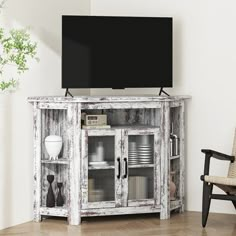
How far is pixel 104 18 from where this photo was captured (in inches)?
233

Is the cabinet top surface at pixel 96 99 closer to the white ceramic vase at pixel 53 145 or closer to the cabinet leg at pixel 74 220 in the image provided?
the white ceramic vase at pixel 53 145

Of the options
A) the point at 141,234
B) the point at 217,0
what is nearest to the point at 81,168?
the point at 141,234

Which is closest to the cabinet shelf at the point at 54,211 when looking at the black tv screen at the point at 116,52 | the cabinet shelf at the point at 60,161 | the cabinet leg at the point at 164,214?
the cabinet shelf at the point at 60,161

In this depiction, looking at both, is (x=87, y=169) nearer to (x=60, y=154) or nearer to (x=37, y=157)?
(x=60, y=154)

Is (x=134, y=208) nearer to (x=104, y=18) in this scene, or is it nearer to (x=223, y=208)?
(x=223, y=208)

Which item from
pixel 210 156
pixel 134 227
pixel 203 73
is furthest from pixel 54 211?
pixel 203 73

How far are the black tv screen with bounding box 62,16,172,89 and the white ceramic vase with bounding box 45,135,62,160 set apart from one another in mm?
444

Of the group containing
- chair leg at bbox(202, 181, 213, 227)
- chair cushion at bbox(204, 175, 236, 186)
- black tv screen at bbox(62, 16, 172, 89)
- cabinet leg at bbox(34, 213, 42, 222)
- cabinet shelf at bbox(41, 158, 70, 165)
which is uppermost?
black tv screen at bbox(62, 16, 172, 89)

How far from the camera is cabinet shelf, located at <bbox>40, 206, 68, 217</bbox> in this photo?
5.81 m

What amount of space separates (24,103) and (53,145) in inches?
16.4

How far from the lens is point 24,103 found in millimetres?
5809

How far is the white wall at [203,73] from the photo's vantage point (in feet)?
20.3

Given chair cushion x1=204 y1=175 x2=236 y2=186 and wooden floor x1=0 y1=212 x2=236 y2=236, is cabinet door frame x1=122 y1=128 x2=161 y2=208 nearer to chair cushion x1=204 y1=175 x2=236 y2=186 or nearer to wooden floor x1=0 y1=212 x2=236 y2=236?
wooden floor x1=0 y1=212 x2=236 y2=236

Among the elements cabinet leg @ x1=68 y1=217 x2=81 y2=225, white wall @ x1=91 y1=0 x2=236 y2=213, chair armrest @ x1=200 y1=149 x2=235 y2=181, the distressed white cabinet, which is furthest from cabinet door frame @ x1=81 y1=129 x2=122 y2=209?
white wall @ x1=91 y1=0 x2=236 y2=213
